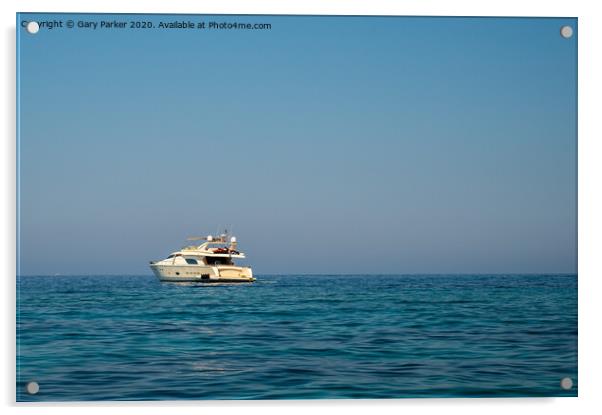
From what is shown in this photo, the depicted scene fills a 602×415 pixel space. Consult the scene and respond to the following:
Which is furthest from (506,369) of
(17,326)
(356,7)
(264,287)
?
(17,326)

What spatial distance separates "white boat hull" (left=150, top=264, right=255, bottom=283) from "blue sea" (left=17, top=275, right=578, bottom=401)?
13 centimetres

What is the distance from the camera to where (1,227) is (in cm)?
720

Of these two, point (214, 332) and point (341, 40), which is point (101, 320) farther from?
point (341, 40)

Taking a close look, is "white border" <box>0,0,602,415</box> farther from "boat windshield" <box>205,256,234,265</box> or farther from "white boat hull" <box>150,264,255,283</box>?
"boat windshield" <box>205,256,234,265</box>

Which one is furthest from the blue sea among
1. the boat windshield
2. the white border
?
the boat windshield

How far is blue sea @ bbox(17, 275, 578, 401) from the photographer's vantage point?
7.25 metres

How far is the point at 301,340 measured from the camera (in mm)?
7855

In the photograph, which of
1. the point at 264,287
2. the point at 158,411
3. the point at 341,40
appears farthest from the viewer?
the point at 264,287

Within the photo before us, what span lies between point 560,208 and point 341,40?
2.37 meters

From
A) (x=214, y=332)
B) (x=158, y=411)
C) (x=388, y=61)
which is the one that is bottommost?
(x=158, y=411)
